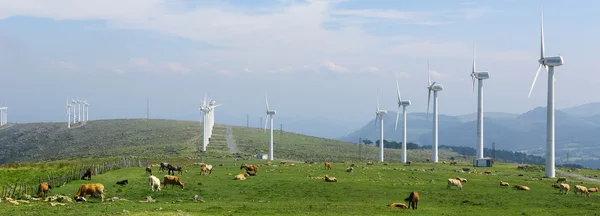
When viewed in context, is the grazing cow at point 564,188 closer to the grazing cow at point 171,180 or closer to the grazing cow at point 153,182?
the grazing cow at point 171,180

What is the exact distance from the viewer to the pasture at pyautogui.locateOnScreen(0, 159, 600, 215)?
37594 millimetres

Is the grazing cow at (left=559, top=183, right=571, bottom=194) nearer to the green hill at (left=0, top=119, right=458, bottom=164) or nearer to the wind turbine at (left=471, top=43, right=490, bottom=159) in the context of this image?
the wind turbine at (left=471, top=43, right=490, bottom=159)

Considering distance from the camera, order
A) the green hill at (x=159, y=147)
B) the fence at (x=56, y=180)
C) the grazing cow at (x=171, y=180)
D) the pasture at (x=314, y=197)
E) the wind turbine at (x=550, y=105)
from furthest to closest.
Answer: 1. the green hill at (x=159, y=147)
2. the wind turbine at (x=550, y=105)
3. the grazing cow at (x=171, y=180)
4. the fence at (x=56, y=180)
5. the pasture at (x=314, y=197)

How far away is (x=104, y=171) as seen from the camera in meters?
67.9

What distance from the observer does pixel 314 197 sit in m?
48.0

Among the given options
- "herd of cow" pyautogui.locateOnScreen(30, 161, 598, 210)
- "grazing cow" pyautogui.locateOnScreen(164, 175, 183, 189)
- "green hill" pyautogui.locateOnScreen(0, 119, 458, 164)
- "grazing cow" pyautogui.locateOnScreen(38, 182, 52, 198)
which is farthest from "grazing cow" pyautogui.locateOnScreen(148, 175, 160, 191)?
"green hill" pyautogui.locateOnScreen(0, 119, 458, 164)

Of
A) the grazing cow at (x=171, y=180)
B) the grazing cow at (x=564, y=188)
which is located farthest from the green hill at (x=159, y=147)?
the grazing cow at (x=564, y=188)

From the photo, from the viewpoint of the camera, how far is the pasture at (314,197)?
3759 centimetres

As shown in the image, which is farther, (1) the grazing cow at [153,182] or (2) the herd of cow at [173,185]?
(1) the grazing cow at [153,182]

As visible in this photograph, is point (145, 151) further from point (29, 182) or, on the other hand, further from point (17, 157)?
point (29, 182)

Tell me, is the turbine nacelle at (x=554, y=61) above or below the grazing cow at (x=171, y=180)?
above

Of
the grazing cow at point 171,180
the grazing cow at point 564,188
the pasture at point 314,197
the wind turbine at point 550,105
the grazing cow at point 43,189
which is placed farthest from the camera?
the wind turbine at point 550,105

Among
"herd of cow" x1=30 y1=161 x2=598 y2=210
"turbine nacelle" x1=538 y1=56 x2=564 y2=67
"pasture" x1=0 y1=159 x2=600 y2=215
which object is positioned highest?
"turbine nacelle" x1=538 y1=56 x2=564 y2=67

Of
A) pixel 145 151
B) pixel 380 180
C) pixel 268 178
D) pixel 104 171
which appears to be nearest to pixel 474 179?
pixel 380 180
